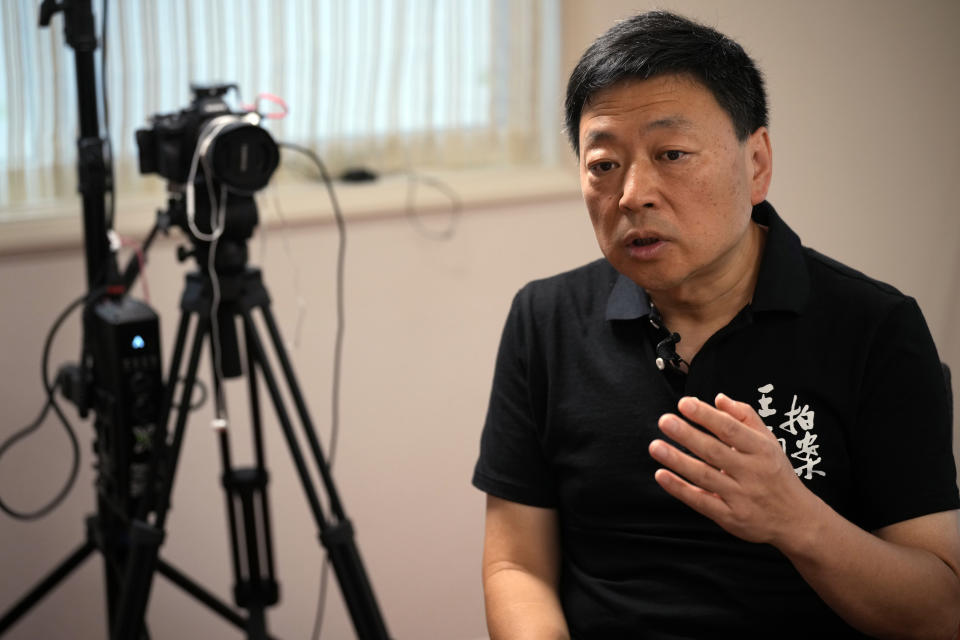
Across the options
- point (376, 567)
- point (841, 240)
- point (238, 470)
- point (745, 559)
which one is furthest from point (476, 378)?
point (745, 559)

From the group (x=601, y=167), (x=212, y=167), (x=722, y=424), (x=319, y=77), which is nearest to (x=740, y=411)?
(x=722, y=424)

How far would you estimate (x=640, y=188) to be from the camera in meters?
1.27

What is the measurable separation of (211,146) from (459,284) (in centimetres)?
99

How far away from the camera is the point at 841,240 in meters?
2.59

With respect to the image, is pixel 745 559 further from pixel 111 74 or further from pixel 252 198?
pixel 111 74

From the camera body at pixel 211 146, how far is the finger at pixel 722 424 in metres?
0.89

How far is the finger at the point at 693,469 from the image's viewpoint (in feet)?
3.48

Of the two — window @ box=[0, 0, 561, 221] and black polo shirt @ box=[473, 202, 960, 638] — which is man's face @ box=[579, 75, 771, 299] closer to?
black polo shirt @ box=[473, 202, 960, 638]

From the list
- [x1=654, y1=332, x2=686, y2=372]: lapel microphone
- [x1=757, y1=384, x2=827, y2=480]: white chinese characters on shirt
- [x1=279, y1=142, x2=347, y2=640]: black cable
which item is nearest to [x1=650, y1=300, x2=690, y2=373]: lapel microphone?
[x1=654, y1=332, x2=686, y2=372]: lapel microphone

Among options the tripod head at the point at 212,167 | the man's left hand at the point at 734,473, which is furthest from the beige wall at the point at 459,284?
the man's left hand at the point at 734,473

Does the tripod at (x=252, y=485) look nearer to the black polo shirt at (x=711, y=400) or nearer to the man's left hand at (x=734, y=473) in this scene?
the black polo shirt at (x=711, y=400)

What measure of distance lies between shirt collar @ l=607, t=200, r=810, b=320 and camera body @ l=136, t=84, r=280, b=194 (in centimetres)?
61

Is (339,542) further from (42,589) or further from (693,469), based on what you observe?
(693,469)

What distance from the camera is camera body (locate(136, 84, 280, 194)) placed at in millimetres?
1655
